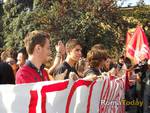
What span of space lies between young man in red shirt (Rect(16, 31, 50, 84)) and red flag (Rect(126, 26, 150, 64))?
491 centimetres

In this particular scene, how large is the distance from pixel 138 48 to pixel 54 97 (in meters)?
5.12

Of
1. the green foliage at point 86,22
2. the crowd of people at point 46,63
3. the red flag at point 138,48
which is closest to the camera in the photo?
the crowd of people at point 46,63

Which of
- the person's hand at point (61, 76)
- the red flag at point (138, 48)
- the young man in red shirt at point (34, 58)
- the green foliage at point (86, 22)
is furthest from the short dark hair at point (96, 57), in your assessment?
the green foliage at point (86, 22)

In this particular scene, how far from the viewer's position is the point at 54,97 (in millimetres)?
4074

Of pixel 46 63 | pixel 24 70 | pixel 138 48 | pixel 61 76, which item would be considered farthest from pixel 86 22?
pixel 24 70

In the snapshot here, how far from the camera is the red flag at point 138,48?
882 cm

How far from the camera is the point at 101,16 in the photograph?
2166 cm

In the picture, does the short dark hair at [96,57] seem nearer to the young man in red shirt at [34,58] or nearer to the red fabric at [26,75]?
the young man in red shirt at [34,58]

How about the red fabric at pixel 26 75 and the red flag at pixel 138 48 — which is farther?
the red flag at pixel 138 48

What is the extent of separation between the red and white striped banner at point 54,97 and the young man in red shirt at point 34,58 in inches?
3.6

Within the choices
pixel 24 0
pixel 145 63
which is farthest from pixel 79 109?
pixel 24 0

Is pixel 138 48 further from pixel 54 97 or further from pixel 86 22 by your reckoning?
pixel 86 22

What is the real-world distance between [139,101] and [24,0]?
24.5 metres

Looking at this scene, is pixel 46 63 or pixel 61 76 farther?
pixel 46 63
